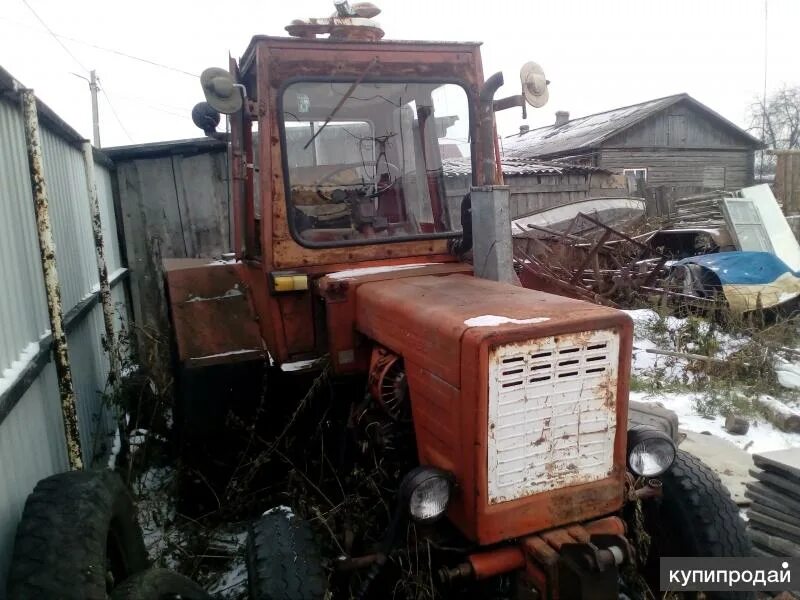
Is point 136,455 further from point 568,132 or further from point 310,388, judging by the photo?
point 568,132

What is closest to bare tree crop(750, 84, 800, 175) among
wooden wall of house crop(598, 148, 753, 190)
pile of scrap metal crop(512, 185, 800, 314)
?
wooden wall of house crop(598, 148, 753, 190)

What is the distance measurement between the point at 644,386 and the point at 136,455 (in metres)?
4.49

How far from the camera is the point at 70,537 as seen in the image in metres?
1.96

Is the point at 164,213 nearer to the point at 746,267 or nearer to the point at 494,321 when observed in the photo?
the point at 494,321

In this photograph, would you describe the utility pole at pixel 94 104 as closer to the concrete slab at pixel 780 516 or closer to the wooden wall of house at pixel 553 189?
the wooden wall of house at pixel 553 189

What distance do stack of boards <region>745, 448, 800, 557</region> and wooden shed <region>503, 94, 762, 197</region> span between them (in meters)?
16.9

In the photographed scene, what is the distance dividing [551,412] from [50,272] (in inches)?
84.8

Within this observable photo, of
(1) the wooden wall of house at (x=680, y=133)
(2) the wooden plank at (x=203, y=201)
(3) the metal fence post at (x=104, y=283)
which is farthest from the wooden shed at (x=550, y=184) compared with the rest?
(3) the metal fence post at (x=104, y=283)

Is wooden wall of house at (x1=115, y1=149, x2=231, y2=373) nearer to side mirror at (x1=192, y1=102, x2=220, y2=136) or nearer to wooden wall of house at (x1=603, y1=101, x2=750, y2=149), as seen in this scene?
side mirror at (x1=192, y1=102, x2=220, y2=136)

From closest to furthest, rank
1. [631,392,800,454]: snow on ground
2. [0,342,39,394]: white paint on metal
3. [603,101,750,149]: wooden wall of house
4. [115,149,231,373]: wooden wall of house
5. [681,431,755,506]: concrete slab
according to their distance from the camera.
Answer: [0,342,39,394]: white paint on metal → [681,431,755,506]: concrete slab → [631,392,800,454]: snow on ground → [115,149,231,373]: wooden wall of house → [603,101,750,149]: wooden wall of house

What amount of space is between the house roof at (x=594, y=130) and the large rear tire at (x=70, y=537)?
19.6 metres

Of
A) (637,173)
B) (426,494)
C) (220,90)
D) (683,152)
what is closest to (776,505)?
(426,494)

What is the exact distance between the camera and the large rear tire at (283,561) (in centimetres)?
214

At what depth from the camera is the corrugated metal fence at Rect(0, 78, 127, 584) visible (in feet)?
7.38
